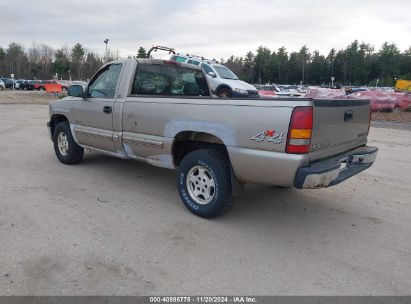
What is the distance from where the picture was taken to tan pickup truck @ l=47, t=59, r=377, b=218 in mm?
3473

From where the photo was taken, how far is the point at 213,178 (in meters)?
4.07

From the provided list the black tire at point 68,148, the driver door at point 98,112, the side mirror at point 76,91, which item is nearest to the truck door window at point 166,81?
the driver door at point 98,112

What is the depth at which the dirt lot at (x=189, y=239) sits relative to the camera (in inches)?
117

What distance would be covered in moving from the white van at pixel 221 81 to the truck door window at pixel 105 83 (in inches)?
341

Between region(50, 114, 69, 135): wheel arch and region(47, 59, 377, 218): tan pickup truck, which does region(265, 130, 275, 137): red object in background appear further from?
region(50, 114, 69, 135): wheel arch

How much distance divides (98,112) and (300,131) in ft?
10.8

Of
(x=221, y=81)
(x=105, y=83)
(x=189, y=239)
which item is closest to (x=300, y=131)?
(x=189, y=239)

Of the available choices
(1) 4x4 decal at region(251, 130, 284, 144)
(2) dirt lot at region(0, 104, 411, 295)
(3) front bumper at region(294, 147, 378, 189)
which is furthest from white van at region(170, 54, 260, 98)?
(1) 4x4 decal at region(251, 130, 284, 144)

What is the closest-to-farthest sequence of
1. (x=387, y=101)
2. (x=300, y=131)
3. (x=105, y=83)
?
1. (x=300, y=131)
2. (x=105, y=83)
3. (x=387, y=101)

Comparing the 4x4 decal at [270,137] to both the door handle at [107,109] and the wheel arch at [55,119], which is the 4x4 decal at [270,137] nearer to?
the door handle at [107,109]

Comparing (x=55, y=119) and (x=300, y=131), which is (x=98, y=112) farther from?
(x=300, y=131)

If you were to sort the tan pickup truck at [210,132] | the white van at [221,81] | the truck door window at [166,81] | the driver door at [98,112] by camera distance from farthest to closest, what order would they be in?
the white van at [221,81] → the driver door at [98,112] → the truck door window at [166,81] → the tan pickup truck at [210,132]

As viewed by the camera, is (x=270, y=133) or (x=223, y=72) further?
(x=223, y=72)

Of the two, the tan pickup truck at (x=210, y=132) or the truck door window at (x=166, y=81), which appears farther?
the truck door window at (x=166, y=81)
